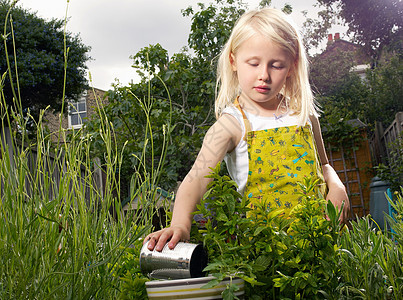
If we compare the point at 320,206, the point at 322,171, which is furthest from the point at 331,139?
the point at 320,206

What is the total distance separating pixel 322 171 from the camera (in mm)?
1628

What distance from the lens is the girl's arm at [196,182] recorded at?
939mm

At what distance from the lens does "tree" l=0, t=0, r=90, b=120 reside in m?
13.7

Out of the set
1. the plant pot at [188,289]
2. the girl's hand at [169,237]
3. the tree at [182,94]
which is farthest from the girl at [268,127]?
the tree at [182,94]

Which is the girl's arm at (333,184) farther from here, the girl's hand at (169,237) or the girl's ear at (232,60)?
the girl's hand at (169,237)

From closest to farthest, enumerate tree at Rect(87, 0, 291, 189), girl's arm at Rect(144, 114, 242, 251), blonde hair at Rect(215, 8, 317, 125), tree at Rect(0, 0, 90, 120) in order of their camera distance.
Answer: girl's arm at Rect(144, 114, 242, 251) → blonde hair at Rect(215, 8, 317, 125) → tree at Rect(87, 0, 291, 189) → tree at Rect(0, 0, 90, 120)

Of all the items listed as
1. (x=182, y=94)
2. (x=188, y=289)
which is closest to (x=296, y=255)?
(x=188, y=289)

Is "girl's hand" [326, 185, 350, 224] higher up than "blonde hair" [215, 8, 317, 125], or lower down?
lower down

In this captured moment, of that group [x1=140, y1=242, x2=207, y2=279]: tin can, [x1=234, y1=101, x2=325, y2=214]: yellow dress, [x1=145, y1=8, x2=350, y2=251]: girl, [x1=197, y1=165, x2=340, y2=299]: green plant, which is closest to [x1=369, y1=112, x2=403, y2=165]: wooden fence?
[x1=145, y1=8, x2=350, y2=251]: girl

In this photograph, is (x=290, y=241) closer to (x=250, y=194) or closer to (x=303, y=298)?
(x=303, y=298)

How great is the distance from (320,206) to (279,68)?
723 mm

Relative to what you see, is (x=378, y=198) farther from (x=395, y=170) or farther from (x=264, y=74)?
(x=264, y=74)

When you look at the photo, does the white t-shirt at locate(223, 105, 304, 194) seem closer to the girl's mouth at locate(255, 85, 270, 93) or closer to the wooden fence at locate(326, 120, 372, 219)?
the girl's mouth at locate(255, 85, 270, 93)

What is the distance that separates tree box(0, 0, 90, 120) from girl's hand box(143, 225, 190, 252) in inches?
514
